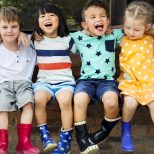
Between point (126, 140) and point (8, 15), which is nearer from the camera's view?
point (126, 140)

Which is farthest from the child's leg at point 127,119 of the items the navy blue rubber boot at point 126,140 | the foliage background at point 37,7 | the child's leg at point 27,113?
the foliage background at point 37,7

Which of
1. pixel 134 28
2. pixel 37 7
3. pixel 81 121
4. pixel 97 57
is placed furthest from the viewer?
pixel 37 7

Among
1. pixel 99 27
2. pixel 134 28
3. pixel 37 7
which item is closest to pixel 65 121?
pixel 99 27

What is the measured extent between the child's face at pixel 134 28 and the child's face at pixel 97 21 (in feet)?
0.62

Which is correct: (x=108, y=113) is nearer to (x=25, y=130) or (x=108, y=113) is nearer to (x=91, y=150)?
(x=91, y=150)

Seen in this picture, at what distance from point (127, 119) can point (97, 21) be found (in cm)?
87

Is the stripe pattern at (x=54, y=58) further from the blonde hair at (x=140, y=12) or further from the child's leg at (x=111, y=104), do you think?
the blonde hair at (x=140, y=12)

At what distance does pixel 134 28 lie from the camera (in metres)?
4.35

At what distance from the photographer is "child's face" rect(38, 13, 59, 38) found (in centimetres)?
444

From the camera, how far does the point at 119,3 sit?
5137mm

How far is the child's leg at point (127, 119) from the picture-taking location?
13.7 ft

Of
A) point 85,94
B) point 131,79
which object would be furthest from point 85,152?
point 131,79

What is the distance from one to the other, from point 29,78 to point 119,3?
1304 millimetres

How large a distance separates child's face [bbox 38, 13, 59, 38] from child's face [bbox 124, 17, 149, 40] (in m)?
0.60
